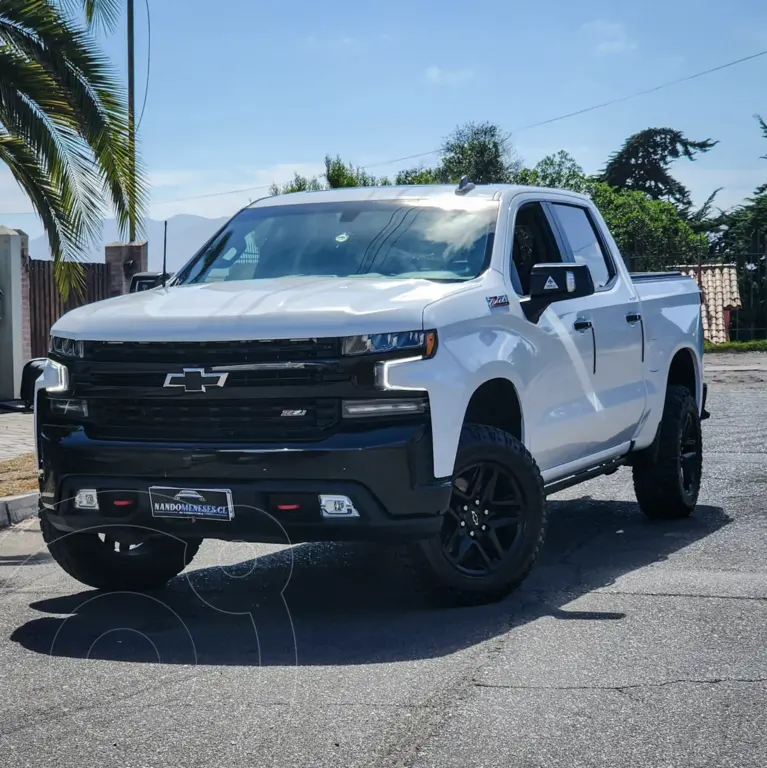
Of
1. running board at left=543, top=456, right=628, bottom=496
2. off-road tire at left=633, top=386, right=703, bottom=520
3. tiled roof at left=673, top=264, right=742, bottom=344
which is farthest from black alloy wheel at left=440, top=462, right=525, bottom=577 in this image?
tiled roof at left=673, top=264, right=742, bottom=344

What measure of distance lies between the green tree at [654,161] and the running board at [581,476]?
75.7m

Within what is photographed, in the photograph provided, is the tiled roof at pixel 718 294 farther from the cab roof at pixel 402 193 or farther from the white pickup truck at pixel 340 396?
the white pickup truck at pixel 340 396

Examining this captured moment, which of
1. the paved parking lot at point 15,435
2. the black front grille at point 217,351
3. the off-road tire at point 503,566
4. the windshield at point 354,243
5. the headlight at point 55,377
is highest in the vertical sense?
the windshield at point 354,243

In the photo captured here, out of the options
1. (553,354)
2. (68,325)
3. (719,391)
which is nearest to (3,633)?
(68,325)

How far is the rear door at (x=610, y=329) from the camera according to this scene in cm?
778

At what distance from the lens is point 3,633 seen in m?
6.01

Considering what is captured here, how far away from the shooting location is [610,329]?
7914 millimetres

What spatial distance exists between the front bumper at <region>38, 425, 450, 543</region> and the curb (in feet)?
11.8

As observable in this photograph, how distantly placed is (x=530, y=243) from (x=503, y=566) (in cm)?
206

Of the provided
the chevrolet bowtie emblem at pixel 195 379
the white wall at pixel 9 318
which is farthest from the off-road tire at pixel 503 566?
the white wall at pixel 9 318

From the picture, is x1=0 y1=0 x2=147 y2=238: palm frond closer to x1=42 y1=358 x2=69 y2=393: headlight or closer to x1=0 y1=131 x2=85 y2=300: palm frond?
x1=0 y1=131 x2=85 y2=300: palm frond

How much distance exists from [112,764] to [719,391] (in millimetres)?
15949

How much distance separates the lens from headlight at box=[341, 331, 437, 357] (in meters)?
5.75

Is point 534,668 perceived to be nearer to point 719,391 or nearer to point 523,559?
point 523,559
